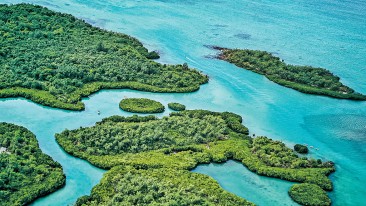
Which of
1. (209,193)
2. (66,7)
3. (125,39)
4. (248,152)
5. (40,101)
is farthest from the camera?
(66,7)

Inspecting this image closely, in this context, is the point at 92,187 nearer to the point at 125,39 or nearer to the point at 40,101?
the point at 40,101

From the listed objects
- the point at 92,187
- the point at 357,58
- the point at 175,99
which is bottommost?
the point at 92,187

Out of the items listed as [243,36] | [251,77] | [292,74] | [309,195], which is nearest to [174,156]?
[309,195]

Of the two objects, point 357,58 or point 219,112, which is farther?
point 357,58

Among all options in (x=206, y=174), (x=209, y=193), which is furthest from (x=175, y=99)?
(x=209, y=193)

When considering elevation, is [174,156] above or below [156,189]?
above

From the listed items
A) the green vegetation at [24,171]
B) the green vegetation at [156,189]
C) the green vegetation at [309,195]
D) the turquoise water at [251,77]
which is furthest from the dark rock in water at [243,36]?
the green vegetation at [24,171]

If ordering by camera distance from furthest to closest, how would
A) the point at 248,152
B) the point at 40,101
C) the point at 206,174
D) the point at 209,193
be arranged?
the point at 40,101
the point at 248,152
the point at 206,174
the point at 209,193

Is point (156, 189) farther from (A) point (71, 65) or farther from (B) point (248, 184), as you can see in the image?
(A) point (71, 65)
